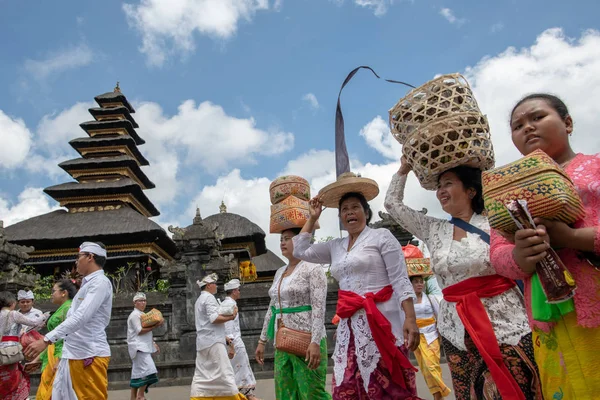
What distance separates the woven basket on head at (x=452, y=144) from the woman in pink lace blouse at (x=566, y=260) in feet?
2.11

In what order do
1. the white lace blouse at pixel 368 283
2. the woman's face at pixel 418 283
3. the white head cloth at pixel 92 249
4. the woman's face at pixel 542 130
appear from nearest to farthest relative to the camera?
the woman's face at pixel 542 130 → the white lace blouse at pixel 368 283 → the white head cloth at pixel 92 249 → the woman's face at pixel 418 283

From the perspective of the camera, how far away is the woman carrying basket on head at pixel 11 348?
491cm

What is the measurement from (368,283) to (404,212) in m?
0.56

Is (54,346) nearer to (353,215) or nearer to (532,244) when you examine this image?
(353,215)

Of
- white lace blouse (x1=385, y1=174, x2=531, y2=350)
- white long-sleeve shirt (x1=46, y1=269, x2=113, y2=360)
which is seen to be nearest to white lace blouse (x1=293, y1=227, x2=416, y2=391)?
white lace blouse (x1=385, y1=174, x2=531, y2=350)

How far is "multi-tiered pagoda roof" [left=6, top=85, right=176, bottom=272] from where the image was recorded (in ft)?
67.5

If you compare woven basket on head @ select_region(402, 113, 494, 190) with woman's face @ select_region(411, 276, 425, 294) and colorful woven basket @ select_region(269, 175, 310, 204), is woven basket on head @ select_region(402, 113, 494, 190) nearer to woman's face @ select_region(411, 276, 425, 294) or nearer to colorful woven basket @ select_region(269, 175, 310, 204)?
colorful woven basket @ select_region(269, 175, 310, 204)

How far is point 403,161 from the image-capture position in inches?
126

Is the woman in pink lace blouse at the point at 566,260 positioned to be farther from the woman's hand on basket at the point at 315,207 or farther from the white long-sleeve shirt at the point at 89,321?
the white long-sleeve shirt at the point at 89,321

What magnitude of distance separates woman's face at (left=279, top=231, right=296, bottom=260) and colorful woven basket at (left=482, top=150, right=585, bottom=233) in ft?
9.46

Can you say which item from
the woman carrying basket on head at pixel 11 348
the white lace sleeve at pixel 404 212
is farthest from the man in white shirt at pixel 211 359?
the white lace sleeve at pixel 404 212

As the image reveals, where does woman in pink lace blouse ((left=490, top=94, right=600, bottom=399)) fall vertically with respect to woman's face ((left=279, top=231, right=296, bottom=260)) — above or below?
below

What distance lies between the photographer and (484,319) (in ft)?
7.96

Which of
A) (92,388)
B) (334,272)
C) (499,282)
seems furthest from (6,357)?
(499,282)
